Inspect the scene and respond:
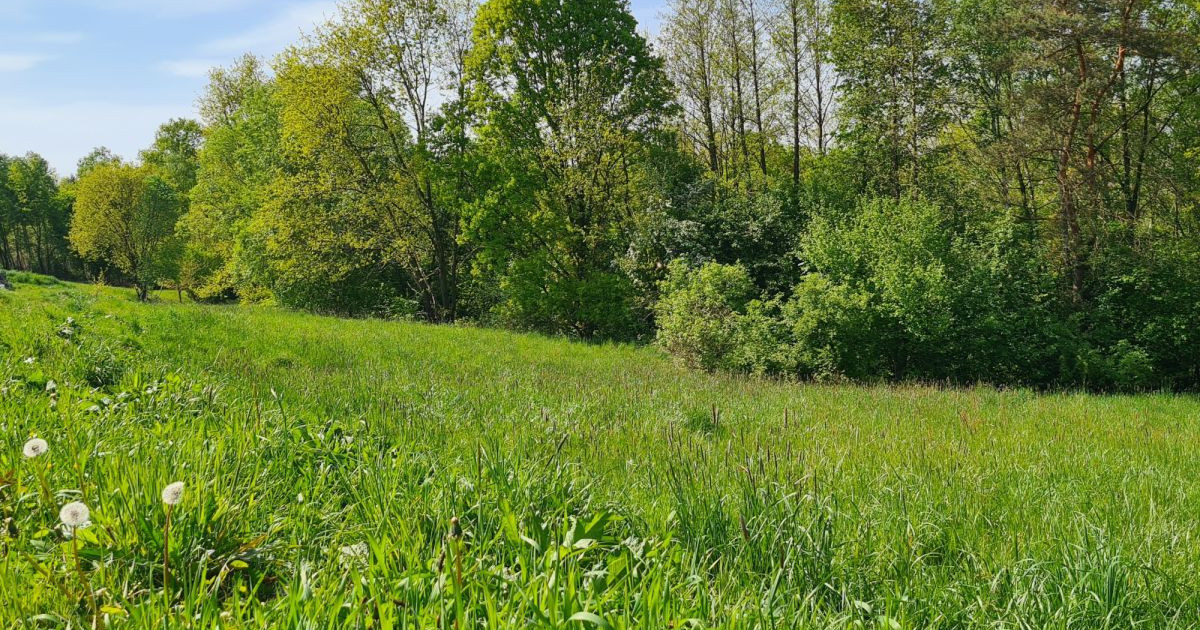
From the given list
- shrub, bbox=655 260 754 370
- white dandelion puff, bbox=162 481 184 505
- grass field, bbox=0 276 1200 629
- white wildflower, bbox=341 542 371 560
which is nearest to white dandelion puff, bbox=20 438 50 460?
grass field, bbox=0 276 1200 629

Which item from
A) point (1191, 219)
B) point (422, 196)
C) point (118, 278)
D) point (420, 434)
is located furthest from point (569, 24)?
point (118, 278)

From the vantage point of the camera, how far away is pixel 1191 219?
19641mm

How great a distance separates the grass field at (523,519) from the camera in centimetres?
198

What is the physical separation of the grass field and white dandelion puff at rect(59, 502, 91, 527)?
1.13 feet

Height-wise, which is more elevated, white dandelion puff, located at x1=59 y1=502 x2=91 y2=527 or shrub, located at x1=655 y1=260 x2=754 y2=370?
white dandelion puff, located at x1=59 y1=502 x2=91 y2=527

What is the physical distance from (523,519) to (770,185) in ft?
77.8

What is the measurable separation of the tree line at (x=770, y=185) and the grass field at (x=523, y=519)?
1069cm

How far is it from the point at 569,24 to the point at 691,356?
43.7 ft

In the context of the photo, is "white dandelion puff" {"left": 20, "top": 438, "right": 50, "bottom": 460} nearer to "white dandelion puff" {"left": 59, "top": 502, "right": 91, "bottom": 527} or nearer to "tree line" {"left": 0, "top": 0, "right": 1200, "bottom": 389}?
"white dandelion puff" {"left": 59, "top": 502, "right": 91, "bottom": 527}

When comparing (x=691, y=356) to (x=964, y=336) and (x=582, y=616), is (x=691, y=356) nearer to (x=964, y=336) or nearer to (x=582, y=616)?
(x=964, y=336)

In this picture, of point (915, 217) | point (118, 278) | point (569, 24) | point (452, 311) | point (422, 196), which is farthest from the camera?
point (118, 278)

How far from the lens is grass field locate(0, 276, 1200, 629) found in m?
1.98

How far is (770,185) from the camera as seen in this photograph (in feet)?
80.0

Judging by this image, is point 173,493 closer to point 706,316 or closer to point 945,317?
point 706,316
